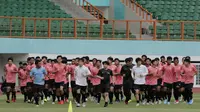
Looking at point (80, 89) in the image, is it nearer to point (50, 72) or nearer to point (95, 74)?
point (95, 74)

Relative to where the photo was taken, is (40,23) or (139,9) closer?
(40,23)

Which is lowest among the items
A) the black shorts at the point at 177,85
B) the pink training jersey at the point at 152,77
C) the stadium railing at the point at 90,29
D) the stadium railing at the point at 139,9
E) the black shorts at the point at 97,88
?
the black shorts at the point at 97,88

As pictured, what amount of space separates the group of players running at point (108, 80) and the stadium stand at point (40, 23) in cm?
820

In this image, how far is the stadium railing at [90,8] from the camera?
4865 cm

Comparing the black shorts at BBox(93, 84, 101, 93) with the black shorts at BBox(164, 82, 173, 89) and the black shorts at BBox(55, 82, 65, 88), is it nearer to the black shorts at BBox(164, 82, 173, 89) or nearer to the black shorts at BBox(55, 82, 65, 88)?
the black shorts at BBox(55, 82, 65, 88)

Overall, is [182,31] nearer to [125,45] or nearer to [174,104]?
[125,45]

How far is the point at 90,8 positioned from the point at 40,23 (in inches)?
323

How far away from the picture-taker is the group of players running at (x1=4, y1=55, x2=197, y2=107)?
95.9 feet

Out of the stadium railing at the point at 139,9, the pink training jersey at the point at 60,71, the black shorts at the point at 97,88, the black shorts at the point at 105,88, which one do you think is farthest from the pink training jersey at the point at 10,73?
the stadium railing at the point at 139,9

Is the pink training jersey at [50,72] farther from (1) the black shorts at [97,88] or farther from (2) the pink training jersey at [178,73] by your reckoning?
(2) the pink training jersey at [178,73]

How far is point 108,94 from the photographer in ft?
98.0

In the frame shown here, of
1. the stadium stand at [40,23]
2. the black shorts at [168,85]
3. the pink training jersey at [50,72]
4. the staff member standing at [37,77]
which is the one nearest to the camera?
the staff member standing at [37,77]

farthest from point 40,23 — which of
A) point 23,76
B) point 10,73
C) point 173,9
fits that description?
point 173,9

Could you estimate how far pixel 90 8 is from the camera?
49281 mm
